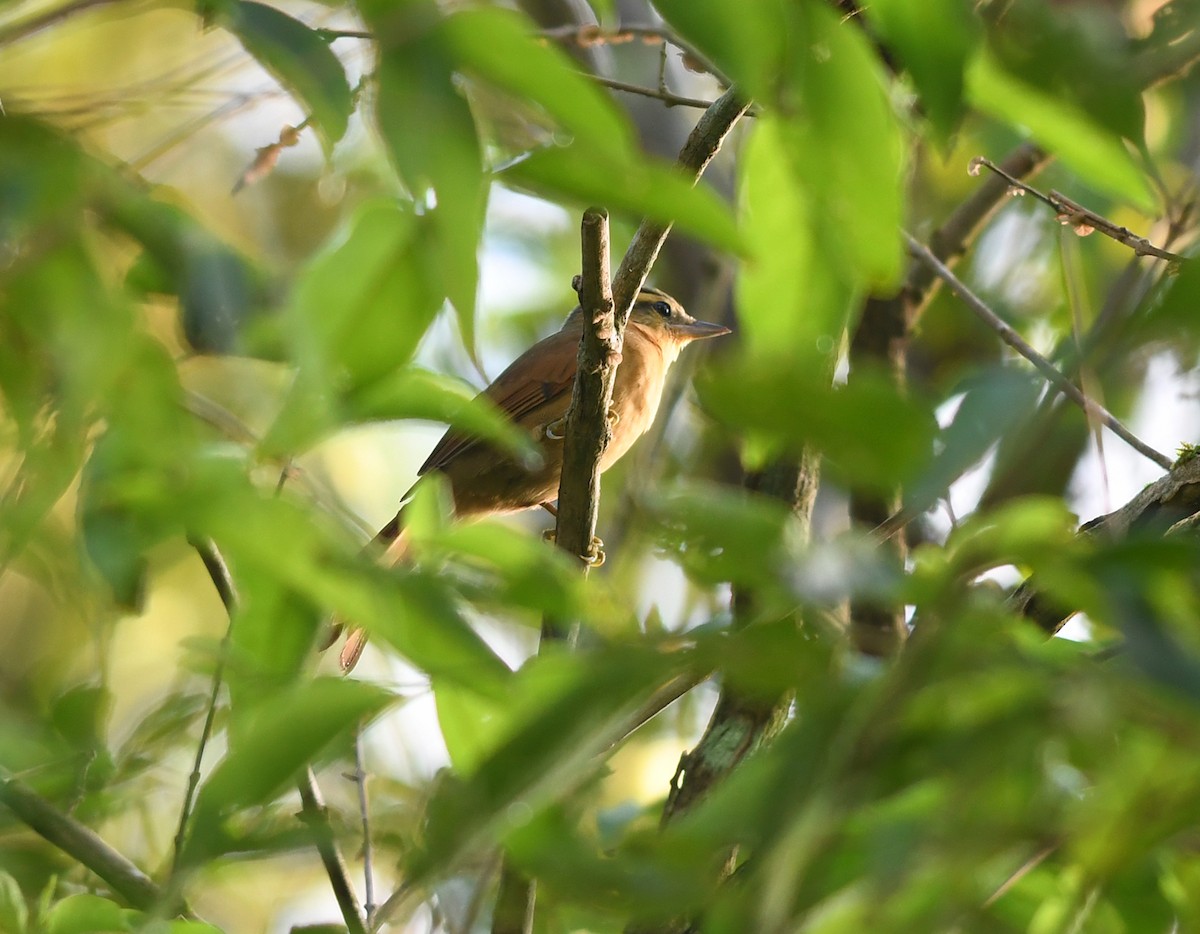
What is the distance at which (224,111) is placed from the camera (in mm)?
2555

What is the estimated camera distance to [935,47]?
3.92 feet

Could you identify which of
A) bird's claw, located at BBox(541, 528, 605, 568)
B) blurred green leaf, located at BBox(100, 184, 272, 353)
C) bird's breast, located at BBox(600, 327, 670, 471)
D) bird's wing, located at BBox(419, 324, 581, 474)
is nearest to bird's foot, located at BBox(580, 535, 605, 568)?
bird's claw, located at BBox(541, 528, 605, 568)

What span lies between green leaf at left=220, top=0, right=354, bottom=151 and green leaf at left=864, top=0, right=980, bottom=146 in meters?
0.50

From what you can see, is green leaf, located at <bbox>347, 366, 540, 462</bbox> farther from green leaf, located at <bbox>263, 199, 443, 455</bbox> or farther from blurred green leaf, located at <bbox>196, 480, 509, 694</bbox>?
blurred green leaf, located at <bbox>196, 480, 509, 694</bbox>

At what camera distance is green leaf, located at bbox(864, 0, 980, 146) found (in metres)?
1.19

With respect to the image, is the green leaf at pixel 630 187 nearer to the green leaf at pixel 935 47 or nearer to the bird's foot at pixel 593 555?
the green leaf at pixel 935 47

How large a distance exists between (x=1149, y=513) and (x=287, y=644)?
1.78 meters

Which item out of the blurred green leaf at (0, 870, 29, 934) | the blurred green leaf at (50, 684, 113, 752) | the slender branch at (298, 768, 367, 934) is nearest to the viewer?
the blurred green leaf at (0, 870, 29, 934)

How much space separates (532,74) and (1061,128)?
61 centimetres

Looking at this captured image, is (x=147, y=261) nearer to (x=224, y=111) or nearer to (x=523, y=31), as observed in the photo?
(x=523, y=31)

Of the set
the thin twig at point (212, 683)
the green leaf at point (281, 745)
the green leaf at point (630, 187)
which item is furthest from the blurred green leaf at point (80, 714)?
the green leaf at point (630, 187)

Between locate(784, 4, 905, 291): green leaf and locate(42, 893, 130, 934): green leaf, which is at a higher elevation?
locate(42, 893, 130, 934): green leaf

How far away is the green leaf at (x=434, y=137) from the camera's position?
110 cm

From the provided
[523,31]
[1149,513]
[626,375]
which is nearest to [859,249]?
[523,31]
